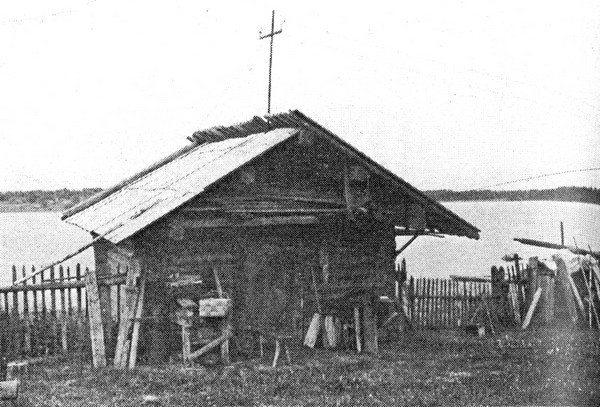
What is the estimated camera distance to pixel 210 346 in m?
14.2

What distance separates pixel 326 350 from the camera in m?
15.8

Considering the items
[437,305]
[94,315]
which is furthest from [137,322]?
[437,305]

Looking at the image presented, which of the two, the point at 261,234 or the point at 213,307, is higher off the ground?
the point at 261,234

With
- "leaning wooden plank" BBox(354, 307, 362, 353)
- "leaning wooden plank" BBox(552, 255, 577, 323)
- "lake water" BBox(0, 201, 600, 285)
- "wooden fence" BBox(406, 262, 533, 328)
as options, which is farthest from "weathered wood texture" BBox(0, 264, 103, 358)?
"lake water" BBox(0, 201, 600, 285)

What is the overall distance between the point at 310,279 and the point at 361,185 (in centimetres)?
227

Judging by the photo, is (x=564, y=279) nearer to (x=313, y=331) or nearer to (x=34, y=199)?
(x=313, y=331)

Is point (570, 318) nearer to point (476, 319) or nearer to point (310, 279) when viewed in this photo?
point (476, 319)

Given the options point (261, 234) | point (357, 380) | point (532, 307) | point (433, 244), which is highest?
point (261, 234)

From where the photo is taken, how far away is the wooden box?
14148 millimetres

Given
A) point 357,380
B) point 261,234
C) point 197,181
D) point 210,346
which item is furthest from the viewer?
point 261,234

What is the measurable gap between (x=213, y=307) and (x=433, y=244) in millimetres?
46207

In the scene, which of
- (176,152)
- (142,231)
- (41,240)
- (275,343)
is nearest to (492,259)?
(41,240)

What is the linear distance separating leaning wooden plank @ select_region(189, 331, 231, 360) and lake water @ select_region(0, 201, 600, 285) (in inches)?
810

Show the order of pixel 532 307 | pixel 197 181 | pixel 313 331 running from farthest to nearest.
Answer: pixel 532 307
pixel 313 331
pixel 197 181
